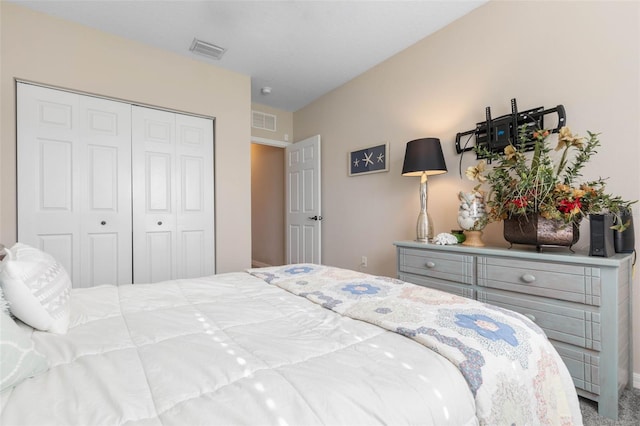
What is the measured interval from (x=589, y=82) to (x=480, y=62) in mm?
769

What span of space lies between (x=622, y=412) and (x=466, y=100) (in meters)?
2.20

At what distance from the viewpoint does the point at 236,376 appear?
680 millimetres

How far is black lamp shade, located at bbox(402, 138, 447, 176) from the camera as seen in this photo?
244 cm

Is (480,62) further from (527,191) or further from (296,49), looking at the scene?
(296,49)

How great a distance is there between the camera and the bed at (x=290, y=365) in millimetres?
574

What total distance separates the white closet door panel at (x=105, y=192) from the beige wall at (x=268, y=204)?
239cm

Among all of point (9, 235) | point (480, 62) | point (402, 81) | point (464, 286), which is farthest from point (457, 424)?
point (9, 235)

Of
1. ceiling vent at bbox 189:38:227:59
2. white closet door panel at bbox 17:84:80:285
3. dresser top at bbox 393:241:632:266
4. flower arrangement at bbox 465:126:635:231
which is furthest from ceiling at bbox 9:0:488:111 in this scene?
dresser top at bbox 393:241:632:266

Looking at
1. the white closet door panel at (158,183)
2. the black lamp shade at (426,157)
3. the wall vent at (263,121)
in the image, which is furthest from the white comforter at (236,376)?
the wall vent at (263,121)

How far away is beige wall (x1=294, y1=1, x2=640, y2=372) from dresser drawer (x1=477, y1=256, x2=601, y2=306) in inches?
20.9

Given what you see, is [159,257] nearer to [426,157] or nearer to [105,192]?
[105,192]

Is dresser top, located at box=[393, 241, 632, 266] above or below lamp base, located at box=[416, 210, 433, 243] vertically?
below

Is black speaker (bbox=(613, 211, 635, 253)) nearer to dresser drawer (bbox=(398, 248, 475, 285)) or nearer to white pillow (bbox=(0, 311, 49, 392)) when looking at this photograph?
dresser drawer (bbox=(398, 248, 475, 285))

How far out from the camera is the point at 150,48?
293 cm
